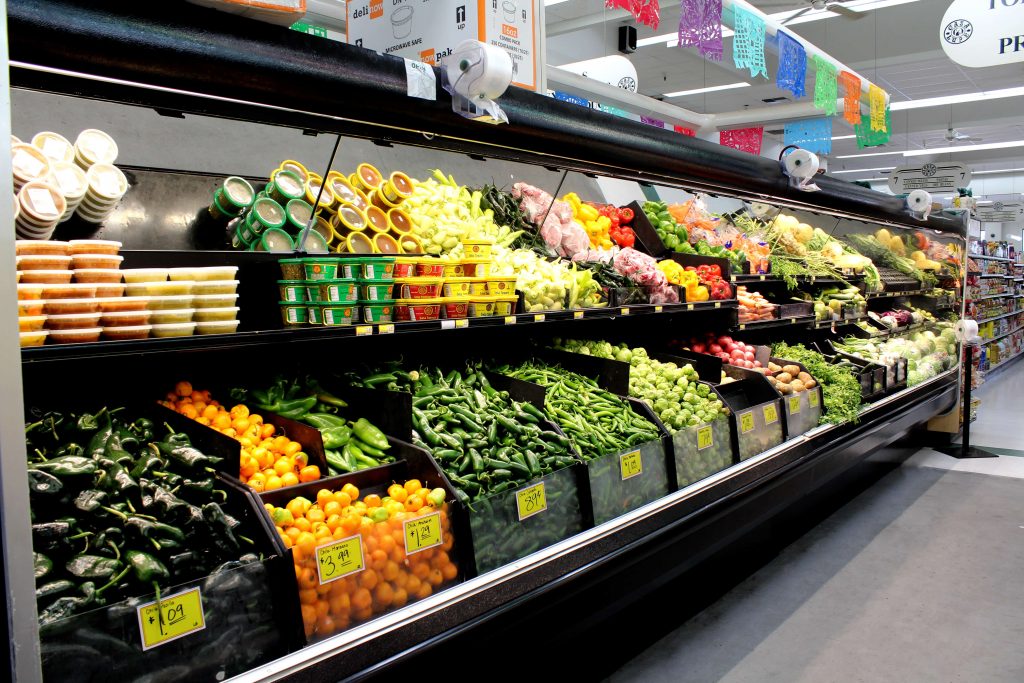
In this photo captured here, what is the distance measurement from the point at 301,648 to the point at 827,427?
3690 millimetres

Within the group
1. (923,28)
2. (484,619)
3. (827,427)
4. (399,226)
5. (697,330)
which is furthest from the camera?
(923,28)

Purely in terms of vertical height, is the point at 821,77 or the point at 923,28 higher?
the point at 923,28

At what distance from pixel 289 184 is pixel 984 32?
4.84 m

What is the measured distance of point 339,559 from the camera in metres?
2.12

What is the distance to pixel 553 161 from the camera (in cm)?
302

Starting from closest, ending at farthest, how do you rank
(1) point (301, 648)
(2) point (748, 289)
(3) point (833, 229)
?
(1) point (301, 648)
(2) point (748, 289)
(3) point (833, 229)

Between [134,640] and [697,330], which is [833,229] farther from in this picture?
[134,640]

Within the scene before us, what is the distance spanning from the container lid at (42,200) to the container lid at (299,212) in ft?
A: 2.78

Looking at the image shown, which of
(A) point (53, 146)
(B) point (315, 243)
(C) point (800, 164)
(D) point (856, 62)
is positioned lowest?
(B) point (315, 243)

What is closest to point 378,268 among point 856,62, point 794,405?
point 794,405

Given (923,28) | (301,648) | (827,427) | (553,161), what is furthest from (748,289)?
(923,28)

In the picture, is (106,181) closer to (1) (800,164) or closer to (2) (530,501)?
(2) (530,501)

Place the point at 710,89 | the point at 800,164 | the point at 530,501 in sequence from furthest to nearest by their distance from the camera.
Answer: the point at 710,89, the point at 800,164, the point at 530,501

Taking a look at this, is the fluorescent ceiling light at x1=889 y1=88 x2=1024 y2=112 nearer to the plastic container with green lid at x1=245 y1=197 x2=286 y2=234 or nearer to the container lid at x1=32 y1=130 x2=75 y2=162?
the plastic container with green lid at x1=245 y1=197 x2=286 y2=234
